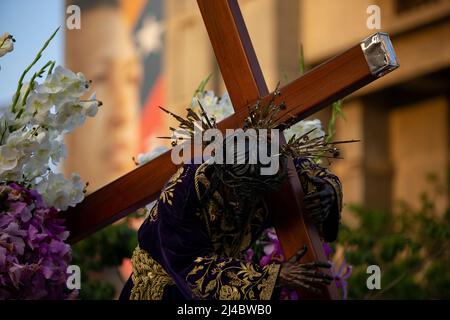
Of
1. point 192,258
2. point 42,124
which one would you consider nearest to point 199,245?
point 192,258

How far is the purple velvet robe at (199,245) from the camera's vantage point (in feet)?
9.29

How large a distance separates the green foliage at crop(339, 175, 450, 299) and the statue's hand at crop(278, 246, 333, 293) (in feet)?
4.86

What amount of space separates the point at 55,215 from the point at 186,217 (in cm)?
63

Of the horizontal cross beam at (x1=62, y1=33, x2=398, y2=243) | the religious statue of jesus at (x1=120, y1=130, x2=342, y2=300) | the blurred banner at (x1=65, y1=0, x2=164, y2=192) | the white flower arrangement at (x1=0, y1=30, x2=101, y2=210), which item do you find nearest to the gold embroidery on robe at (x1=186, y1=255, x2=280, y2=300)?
the religious statue of jesus at (x1=120, y1=130, x2=342, y2=300)

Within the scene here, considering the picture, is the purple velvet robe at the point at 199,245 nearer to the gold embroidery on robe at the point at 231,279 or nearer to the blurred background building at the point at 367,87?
the gold embroidery on robe at the point at 231,279

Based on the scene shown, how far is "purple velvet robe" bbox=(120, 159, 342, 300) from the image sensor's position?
2.83 meters

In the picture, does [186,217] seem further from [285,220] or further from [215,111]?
[215,111]

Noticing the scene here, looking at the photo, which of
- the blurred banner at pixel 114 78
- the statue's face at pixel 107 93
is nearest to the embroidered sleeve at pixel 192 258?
the blurred banner at pixel 114 78

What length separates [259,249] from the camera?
3662 mm

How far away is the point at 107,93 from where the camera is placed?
1486cm

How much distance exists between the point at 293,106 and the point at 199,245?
1.63ft

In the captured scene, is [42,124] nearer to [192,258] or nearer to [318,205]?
[192,258]

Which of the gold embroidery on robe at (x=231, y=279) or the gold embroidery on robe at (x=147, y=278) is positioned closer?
the gold embroidery on robe at (x=231, y=279)
